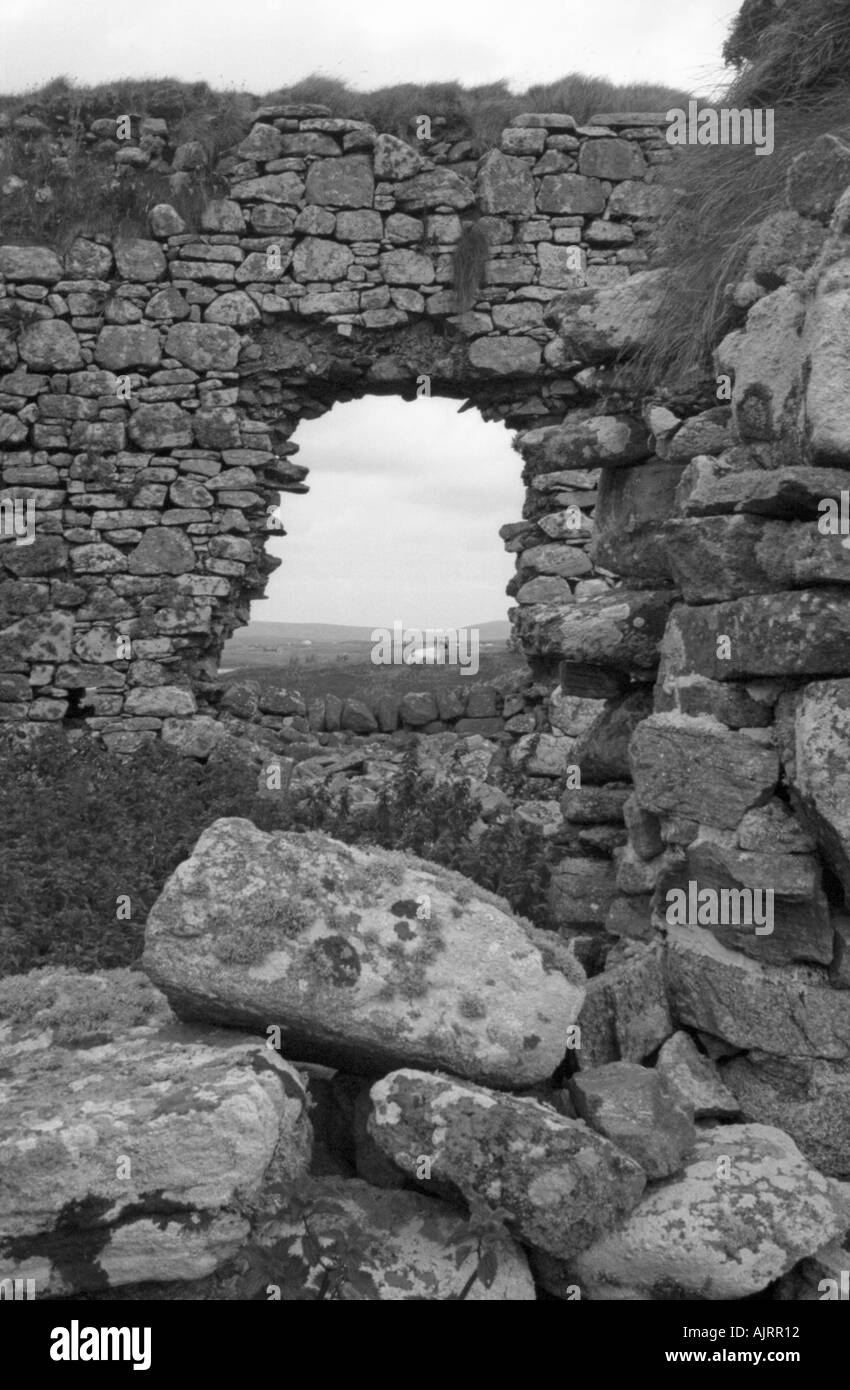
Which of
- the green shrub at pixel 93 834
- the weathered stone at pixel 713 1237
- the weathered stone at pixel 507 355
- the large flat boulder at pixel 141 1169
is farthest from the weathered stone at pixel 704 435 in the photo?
the weathered stone at pixel 507 355

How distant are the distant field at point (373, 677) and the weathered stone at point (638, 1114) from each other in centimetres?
727

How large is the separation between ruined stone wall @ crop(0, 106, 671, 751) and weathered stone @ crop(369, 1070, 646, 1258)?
734cm

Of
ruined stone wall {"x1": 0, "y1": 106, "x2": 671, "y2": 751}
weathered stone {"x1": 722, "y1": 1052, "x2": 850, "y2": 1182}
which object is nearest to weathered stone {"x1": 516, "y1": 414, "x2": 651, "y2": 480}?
weathered stone {"x1": 722, "y1": 1052, "x2": 850, "y2": 1182}

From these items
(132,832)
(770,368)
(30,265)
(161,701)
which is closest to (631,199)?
(30,265)

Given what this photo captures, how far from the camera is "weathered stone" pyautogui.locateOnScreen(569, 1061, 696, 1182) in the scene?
332 centimetres

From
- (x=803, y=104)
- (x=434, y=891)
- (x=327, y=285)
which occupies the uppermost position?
(x=327, y=285)

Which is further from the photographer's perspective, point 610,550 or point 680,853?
point 610,550

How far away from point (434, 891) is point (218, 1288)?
1.19 meters

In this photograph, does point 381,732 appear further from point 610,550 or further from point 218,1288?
point 218,1288

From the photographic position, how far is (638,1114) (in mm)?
3459

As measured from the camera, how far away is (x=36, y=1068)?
3514 millimetres

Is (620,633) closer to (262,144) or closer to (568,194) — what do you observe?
(568,194)

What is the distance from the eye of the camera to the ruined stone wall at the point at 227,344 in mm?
10391

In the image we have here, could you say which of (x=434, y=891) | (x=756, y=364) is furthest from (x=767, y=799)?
(x=756, y=364)
